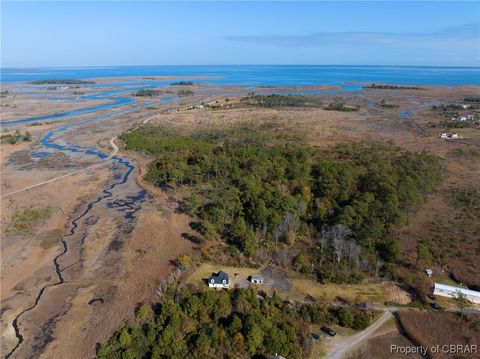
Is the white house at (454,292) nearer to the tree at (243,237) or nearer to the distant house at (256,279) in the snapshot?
the distant house at (256,279)

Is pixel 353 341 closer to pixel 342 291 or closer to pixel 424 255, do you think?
pixel 342 291

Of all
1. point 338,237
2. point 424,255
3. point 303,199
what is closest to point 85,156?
point 303,199

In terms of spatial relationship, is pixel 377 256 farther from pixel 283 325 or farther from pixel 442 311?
pixel 283 325

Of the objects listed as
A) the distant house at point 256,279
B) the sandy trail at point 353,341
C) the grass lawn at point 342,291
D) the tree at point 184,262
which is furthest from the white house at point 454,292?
the tree at point 184,262

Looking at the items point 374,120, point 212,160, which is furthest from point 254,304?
point 374,120

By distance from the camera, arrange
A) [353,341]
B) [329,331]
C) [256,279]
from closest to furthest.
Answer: [353,341] < [329,331] < [256,279]

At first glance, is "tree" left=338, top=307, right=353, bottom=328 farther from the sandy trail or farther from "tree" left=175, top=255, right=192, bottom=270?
"tree" left=175, top=255, right=192, bottom=270

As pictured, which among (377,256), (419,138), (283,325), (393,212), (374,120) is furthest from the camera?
(374,120)

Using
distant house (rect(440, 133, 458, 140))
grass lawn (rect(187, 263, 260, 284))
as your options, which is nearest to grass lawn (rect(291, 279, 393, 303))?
grass lawn (rect(187, 263, 260, 284))
